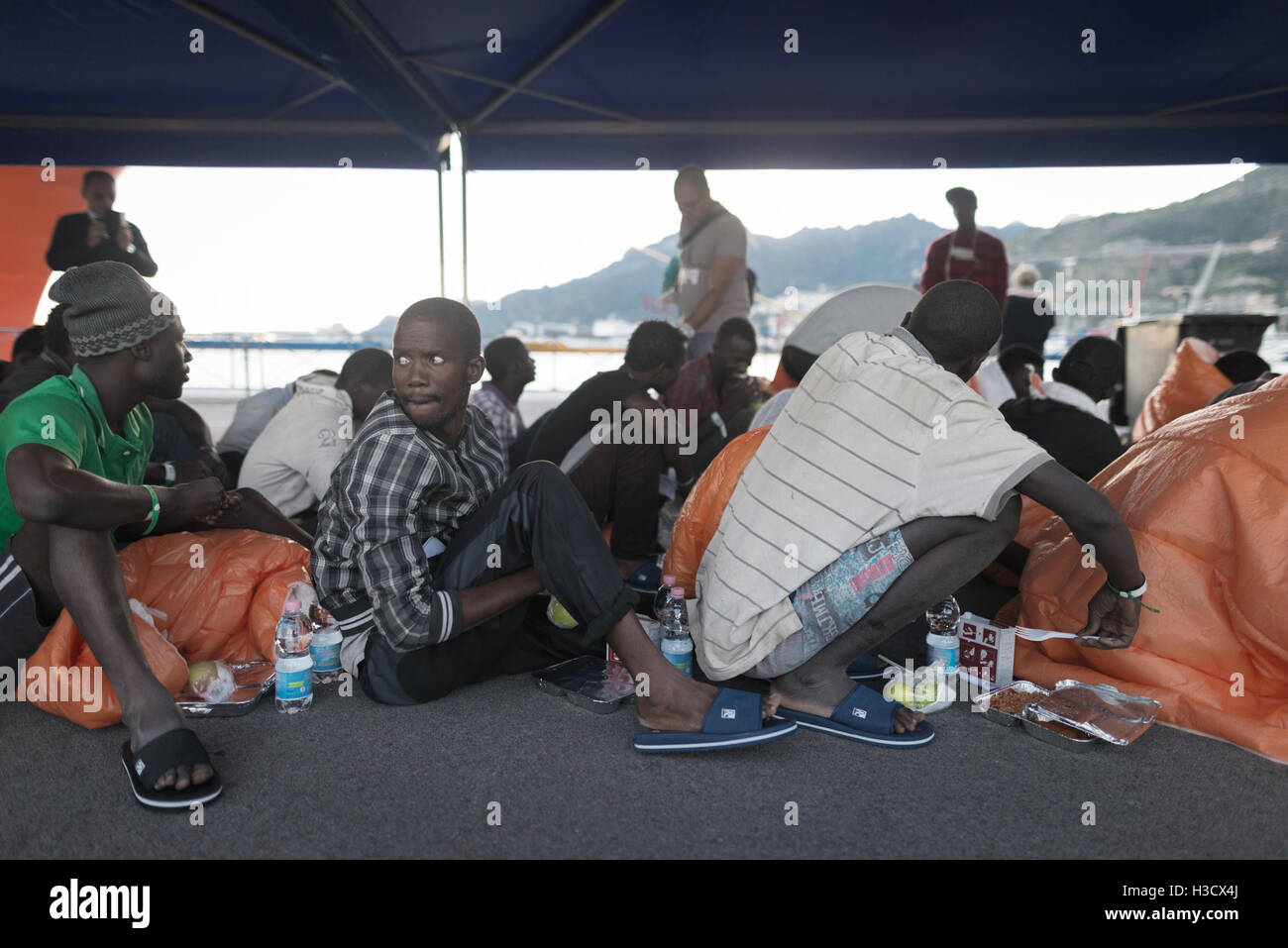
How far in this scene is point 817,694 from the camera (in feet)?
6.63

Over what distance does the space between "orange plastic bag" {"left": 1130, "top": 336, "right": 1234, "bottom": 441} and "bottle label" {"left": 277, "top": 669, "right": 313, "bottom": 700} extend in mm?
3510

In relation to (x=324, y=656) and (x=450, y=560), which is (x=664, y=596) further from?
(x=324, y=656)

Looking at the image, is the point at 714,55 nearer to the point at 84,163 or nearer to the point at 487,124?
the point at 487,124

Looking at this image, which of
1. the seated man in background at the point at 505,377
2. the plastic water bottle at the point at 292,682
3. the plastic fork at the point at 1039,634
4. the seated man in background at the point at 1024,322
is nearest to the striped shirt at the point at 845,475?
the plastic fork at the point at 1039,634

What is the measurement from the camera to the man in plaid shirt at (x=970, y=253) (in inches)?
195

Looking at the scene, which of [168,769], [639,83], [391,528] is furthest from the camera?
[639,83]

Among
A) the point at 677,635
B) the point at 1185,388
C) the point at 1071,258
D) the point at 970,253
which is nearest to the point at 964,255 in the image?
the point at 970,253

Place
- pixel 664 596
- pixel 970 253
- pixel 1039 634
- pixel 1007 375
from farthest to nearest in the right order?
pixel 970 253
pixel 1007 375
pixel 664 596
pixel 1039 634

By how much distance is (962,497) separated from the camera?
1.78 metres

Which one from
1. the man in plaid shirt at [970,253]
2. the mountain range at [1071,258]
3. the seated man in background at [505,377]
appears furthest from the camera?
the mountain range at [1071,258]

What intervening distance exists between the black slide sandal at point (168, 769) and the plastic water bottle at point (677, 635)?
43.4 inches

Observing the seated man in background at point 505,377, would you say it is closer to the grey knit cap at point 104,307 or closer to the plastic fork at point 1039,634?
the grey knit cap at point 104,307

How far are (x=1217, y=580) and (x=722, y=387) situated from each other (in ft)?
8.50

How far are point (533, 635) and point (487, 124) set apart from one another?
160 inches
